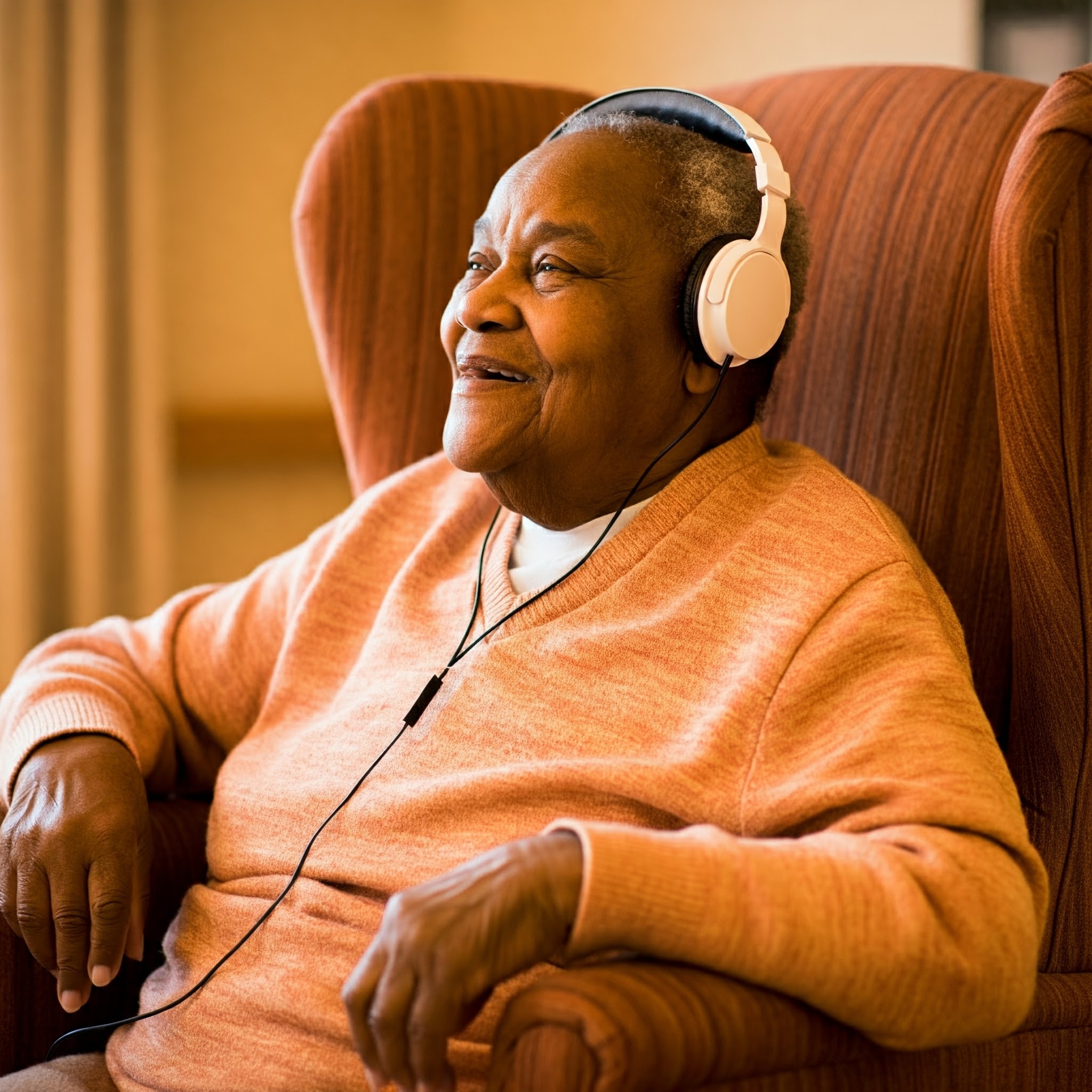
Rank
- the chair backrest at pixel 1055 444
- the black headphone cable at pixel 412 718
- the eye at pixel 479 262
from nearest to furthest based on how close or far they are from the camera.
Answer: the chair backrest at pixel 1055 444 < the black headphone cable at pixel 412 718 < the eye at pixel 479 262

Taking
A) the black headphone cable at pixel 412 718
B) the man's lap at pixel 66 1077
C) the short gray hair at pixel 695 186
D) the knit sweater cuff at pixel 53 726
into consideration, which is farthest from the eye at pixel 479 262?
the man's lap at pixel 66 1077

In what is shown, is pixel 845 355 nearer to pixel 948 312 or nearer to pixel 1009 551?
pixel 948 312

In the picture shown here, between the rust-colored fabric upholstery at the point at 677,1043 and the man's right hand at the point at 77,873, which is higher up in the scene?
the rust-colored fabric upholstery at the point at 677,1043

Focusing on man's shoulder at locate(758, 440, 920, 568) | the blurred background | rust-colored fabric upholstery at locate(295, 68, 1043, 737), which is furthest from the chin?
the blurred background

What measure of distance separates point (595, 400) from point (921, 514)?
1.20ft

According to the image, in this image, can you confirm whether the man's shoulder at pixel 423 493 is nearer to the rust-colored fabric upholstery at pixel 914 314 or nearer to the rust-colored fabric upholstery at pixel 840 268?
the rust-colored fabric upholstery at pixel 840 268

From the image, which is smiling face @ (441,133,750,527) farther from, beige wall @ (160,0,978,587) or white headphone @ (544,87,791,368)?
beige wall @ (160,0,978,587)

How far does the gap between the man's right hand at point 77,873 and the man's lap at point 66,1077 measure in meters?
0.06

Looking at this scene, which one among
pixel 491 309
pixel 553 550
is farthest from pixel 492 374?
pixel 553 550

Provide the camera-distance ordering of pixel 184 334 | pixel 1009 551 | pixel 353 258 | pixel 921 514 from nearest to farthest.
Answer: pixel 1009 551 < pixel 921 514 < pixel 353 258 < pixel 184 334

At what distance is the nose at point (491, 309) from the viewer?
114 cm

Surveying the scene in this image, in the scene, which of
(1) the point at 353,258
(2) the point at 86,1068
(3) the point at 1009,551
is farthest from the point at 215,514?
(3) the point at 1009,551

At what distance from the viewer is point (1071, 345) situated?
1.00 m

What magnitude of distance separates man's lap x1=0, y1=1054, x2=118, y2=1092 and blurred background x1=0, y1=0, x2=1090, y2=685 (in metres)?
1.16
